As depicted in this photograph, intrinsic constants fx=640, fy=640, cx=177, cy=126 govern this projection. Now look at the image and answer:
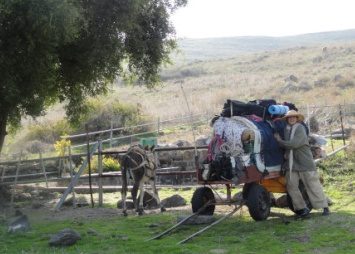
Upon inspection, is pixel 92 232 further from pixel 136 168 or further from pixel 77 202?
pixel 77 202

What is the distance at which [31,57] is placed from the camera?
15016 millimetres

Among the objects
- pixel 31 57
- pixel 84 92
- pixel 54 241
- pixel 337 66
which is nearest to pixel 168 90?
pixel 337 66

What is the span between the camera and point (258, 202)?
475 inches

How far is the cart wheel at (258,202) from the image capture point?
12.0 meters

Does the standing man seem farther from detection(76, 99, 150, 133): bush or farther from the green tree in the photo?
detection(76, 99, 150, 133): bush

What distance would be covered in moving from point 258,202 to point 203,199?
1.47 meters

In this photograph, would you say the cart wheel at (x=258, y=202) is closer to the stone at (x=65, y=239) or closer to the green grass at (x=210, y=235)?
the green grass at (x=210, y=235)

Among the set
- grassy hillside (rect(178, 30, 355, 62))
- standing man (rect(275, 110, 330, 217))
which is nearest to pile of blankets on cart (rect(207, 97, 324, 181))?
standing man (rect(275, 110, 330, 217))

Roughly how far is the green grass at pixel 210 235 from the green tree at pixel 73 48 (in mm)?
3507

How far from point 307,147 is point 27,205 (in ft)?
29.4

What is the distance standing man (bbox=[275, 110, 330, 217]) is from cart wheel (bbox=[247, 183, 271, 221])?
1.76 feet

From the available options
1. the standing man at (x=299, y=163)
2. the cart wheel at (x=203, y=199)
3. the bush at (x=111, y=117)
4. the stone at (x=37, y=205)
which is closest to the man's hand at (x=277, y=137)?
the standing man at (x=299, y=163)

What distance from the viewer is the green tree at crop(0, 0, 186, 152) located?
14102 millimetres

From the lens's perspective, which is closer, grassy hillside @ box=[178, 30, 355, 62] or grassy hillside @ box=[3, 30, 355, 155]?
grassy hillside @ box=[3, 30, 355, 155]
